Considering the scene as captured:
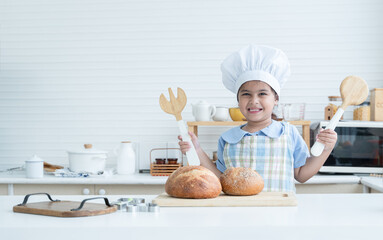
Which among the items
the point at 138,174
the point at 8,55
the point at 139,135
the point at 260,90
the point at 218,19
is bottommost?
the point at 138,174

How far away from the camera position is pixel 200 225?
105 centimetres

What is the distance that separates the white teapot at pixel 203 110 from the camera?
3.58 m

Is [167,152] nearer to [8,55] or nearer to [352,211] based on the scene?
[8,55]

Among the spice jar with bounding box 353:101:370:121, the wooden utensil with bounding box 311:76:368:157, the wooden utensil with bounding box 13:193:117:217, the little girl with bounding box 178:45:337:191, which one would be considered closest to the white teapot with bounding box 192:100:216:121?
the spice jar with bounding box 353:101:370:121

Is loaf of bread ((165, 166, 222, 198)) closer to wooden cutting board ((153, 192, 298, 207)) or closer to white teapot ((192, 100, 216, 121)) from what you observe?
wooden cutting board ((153, 192, 298, 207))

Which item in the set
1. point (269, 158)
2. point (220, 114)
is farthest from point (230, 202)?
point (220, 114)

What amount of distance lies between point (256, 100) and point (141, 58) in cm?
224

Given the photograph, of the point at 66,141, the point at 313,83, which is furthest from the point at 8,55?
the point at 313,83

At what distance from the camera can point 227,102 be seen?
13.0 feet

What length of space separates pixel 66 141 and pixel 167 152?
1.00 metres

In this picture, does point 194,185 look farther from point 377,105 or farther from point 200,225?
point 377,105

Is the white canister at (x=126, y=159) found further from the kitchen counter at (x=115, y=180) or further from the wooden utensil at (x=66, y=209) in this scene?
the wooden utensil at (x=66, y=209)

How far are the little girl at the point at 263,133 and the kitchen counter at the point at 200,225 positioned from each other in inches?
30.0

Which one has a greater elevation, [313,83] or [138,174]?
[313,83]
